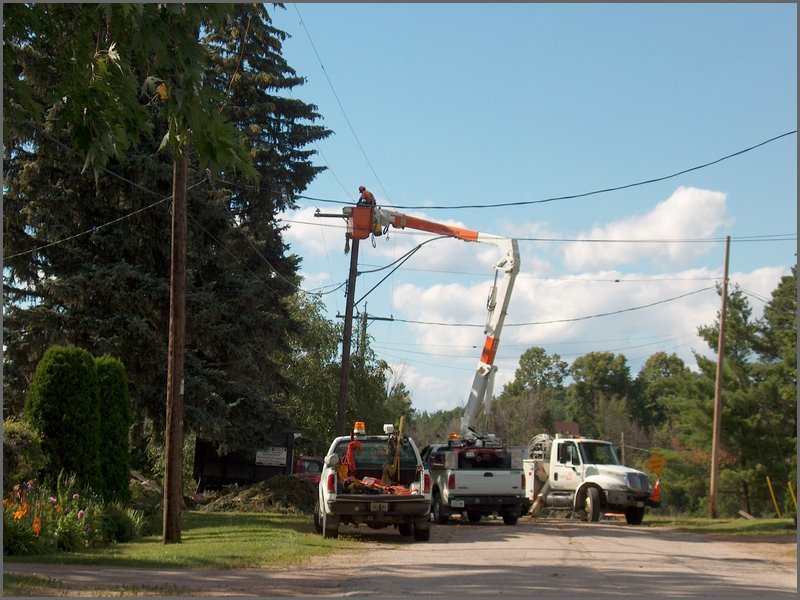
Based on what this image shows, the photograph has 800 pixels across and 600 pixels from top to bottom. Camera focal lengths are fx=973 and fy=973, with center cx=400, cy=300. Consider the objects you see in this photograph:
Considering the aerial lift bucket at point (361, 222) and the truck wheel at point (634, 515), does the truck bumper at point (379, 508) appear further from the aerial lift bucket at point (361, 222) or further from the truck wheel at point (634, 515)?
the aerial lift bucket at point (361, 222)

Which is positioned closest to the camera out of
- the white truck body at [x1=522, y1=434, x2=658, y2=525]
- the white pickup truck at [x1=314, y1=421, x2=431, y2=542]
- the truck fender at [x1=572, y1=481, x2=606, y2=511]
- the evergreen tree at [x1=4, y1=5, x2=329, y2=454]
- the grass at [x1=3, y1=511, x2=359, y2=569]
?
the grass at [x1=3, y1=511, x2=359, y2=569]

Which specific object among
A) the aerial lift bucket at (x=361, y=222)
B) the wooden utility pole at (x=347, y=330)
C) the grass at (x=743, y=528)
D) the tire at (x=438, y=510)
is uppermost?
the aerial lift bucket at (x=361, y=222)

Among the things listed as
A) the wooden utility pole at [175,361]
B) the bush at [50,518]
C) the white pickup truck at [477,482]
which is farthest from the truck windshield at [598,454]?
the bush at [50,518]

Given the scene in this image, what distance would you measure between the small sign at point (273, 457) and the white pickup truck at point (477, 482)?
8777mm

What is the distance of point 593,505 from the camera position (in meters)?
27.0

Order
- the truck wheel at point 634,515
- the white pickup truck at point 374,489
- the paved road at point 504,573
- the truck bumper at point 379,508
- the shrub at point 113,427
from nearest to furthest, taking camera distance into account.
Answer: the paved road at point 504,573 → the truck bumper at point 379,508 → the white pickup truck at point 374,489 → the shrub at point 113,427 → the truck wheel at point 634,515

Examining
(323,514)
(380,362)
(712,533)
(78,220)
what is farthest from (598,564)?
(380,362)

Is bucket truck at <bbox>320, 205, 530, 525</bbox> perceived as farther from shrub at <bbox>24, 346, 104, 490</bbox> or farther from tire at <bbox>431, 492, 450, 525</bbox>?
shrub at <bbox>24, 346, 104, 490</bbox>

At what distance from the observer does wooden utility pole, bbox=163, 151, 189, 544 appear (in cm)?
1677

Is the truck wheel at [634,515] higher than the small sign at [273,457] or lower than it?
lower

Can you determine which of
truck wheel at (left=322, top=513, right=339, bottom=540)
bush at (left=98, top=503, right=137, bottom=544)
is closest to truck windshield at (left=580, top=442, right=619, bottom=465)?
truck wheel at (left=322, top=513, right=339, bottom=540)

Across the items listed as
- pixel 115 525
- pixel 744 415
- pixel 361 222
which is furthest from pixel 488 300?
pixel 744 415

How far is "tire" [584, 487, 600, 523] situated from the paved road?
7499 mm

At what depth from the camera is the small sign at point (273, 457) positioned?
3241 centimetres
